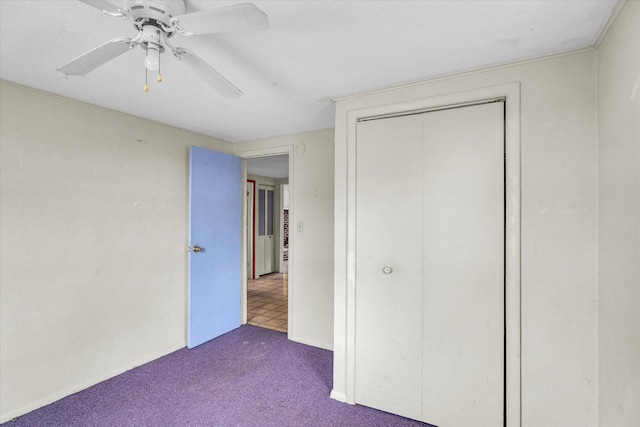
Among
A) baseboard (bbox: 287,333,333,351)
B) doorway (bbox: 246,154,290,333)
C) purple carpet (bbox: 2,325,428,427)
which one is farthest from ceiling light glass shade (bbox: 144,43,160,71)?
doorway (bbox: 246,154,290,333)

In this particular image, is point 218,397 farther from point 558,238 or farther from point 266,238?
point 266,238

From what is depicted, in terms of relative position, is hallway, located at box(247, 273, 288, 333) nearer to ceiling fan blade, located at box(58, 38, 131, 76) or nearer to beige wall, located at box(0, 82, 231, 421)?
beige wall, located at box(0, 82, 231, 421)

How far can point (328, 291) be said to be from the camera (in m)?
3.21

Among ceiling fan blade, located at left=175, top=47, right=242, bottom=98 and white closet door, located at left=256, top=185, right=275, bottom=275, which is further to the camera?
white closet door, located at left=256, top=185, right=275, bottom=275

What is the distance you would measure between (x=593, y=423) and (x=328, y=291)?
2110 millimetres

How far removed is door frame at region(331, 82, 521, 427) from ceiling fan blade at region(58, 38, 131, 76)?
1448 millimetres

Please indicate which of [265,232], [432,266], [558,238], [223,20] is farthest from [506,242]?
[265,232]

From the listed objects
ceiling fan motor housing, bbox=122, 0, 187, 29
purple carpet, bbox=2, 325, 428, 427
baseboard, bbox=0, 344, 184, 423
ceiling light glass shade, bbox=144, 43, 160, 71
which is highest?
ceiling fan motor housing, bbox=122, 0, 187, 29

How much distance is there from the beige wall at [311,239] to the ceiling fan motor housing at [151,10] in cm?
212

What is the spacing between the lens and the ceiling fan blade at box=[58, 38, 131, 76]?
1218mm

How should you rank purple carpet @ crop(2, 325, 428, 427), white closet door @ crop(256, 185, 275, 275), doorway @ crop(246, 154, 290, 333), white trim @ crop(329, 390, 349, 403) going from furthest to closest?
white closet door @ crop(256, 185, 275, 275)
doorway @ crop(246, 154, 290, 333)
white trim @ crop(329, 390, 349, 403)
purple carpet @ crop(2, 325, 428, 427)

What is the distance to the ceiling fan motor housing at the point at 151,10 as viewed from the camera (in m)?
1.13

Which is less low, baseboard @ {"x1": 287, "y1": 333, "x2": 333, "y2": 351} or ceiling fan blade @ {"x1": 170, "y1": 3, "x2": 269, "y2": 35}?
ceiling fan blade @ {"x1": 170, "y1": 3, "x2": 269, "y2": 35}

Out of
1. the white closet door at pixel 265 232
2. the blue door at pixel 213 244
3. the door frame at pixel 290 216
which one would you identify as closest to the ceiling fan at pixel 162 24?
the blue door at pixel 213 244
